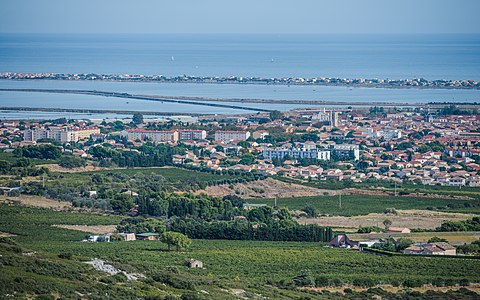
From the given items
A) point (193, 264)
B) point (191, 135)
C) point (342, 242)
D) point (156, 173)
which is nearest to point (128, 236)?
point (342, 242)

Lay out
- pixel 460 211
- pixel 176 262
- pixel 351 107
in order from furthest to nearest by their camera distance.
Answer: pixel 351 107, pixel 460 211, pixel 176 262

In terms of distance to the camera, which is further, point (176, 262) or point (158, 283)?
point (176, 262)

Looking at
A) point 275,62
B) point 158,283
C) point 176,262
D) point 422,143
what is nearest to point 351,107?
point 422,143

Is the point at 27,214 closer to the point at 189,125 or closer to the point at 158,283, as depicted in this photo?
the point at 158,283

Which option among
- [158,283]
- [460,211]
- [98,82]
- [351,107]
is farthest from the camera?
[98,82]

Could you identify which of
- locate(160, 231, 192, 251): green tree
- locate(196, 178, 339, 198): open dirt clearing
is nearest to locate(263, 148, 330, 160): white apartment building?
locate(196, 178, 339, 198): open dirt clearing

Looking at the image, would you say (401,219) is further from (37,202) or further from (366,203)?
(37,202)
